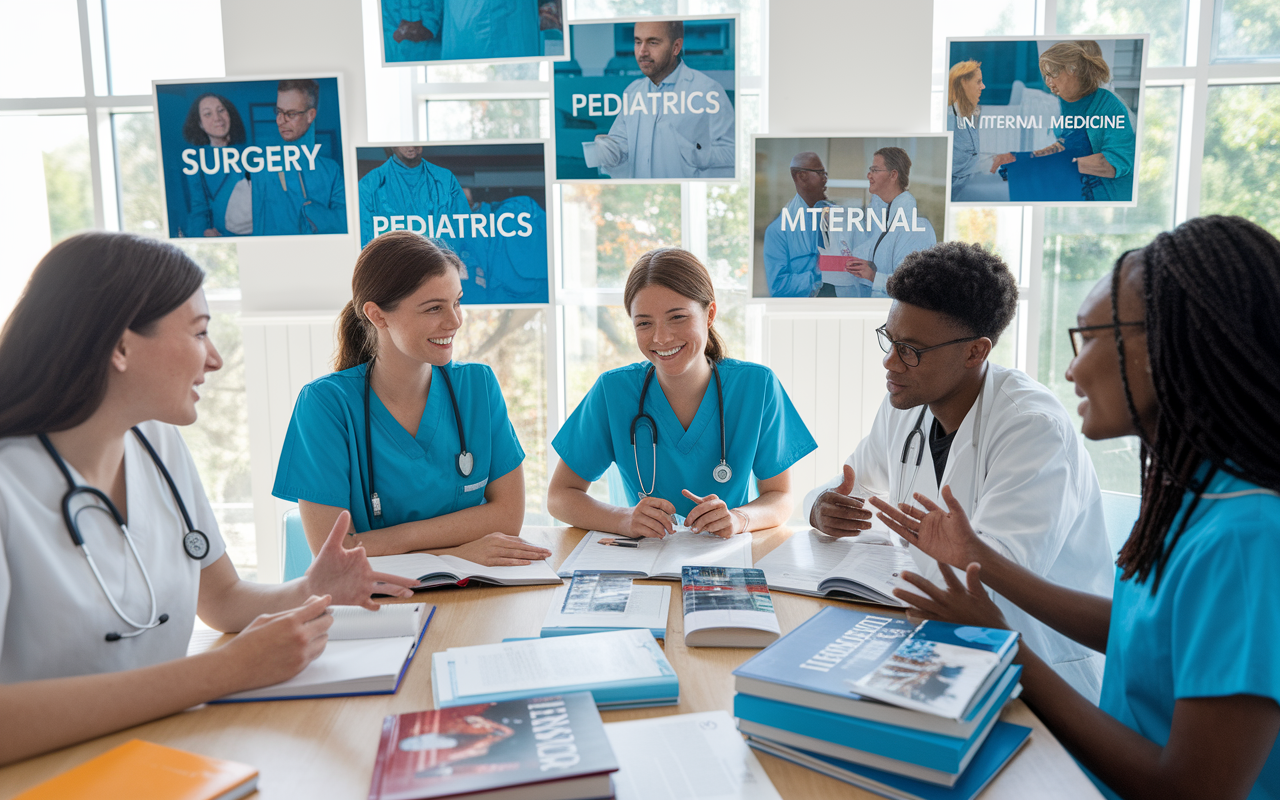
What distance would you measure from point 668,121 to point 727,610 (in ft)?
7.15

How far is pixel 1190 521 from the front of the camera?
0.96m

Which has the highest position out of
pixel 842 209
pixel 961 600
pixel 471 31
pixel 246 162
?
pixel 471 31

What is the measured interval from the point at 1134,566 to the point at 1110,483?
8.82 ft

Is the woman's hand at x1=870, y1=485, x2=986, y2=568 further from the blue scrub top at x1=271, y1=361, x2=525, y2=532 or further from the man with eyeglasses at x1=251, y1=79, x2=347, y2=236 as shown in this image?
the man with eyeglasses at x1=251, y1=79, x2=347, y2=236

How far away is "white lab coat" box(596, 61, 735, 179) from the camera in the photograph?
2.94 meters

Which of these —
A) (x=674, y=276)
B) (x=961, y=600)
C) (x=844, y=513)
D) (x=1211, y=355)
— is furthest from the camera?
(x=674, y=276)

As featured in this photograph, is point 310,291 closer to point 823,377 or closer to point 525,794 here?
point 823,377

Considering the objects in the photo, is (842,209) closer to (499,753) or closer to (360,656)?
(360,656)

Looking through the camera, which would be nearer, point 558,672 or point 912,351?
point 558,672

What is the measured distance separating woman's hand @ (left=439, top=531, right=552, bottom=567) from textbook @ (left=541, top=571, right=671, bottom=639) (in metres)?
0.14

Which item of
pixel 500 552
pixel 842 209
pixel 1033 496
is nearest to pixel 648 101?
pixel 842 209

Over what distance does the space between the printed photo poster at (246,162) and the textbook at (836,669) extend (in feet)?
8.41

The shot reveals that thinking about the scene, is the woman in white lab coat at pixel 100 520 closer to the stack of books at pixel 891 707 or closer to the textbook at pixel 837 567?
the stack of books at pixel 891 707

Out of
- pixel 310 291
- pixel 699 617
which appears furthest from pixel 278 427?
pixel 699 617
